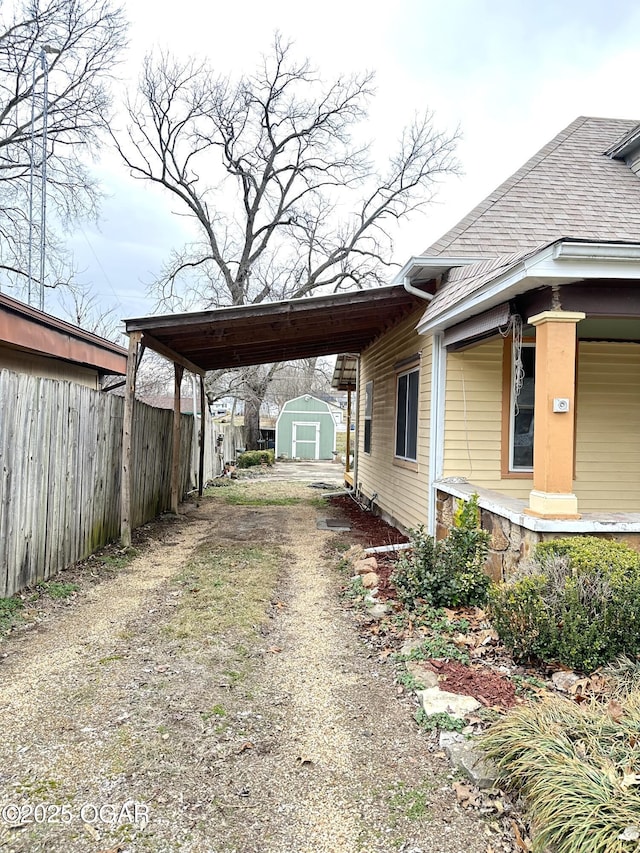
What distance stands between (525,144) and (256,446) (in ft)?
53.4

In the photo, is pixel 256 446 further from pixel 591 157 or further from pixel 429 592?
pixel 429 592

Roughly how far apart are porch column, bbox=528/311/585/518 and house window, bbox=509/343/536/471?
2118mm

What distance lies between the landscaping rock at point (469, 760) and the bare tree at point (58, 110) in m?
13.9

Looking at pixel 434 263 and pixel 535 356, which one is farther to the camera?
pixel 434 263

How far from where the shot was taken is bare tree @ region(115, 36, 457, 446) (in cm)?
2166

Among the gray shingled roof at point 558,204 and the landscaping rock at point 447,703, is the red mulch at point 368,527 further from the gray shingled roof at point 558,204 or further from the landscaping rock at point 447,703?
the landscaping rock at point 447,703

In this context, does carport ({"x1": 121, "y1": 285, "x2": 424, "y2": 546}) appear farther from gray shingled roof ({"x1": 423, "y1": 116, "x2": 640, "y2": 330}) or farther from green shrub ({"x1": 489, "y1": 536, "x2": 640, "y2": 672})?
green shrub ({"x1": 489, "y1": 536, "x2": 640, "y2": 672})

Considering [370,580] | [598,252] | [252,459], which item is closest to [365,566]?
[370,580]

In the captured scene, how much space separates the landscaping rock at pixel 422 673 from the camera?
3.42 m

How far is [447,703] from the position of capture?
3.09m

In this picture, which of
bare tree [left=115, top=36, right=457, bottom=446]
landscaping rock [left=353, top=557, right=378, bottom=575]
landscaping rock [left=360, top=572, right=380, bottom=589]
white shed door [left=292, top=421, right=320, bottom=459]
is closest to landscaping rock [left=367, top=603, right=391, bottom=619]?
landscaping rock [left=360, top=572, right=380, bottom=589]

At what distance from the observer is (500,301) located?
4.88 meters

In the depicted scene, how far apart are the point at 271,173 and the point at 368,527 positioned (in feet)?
59.7

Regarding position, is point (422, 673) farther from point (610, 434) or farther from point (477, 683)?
point (610, 434)
